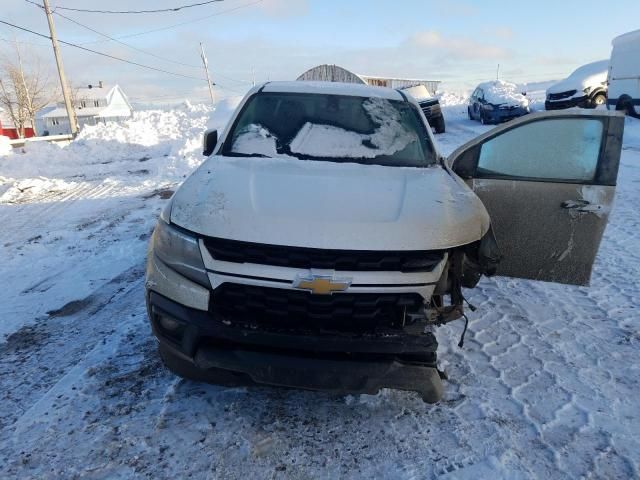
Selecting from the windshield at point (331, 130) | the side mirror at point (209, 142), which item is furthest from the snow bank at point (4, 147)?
the windshield at point (331, 130)

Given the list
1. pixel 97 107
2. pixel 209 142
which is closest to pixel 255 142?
pixel 209 142

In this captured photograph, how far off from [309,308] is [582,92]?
20.0 metres

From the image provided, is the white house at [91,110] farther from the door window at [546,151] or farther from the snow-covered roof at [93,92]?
the door window at [546,151]

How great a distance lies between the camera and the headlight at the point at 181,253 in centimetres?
223

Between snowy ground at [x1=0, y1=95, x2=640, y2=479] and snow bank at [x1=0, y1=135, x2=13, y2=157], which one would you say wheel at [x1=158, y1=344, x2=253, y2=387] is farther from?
snow bank at [x1=0, y1=135, x2=13, y2=157]

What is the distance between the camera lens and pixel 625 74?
49.1 feet

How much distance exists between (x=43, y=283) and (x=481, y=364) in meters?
4.09

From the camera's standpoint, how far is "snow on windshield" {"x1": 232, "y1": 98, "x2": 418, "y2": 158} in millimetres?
3342

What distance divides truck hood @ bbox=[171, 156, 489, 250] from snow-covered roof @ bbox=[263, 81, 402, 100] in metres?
1.23

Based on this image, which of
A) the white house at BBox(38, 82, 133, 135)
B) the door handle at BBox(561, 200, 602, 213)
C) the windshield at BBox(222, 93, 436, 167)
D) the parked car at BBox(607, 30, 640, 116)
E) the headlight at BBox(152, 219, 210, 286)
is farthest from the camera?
the white house at BBox(38, 82, 133, 135)

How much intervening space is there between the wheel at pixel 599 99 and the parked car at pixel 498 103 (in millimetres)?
2651

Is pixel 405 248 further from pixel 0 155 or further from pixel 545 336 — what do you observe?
pixel 0 155

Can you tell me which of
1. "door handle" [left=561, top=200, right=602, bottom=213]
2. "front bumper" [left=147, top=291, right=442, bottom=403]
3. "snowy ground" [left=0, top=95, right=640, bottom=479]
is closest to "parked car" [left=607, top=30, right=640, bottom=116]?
"snowy ground" [left=0, top=95, right=640, bottom=479]

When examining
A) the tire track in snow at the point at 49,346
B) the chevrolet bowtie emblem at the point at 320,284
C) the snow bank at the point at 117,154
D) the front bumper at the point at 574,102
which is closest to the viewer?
the chevrolet bowtie emblem at the point at 320,284
